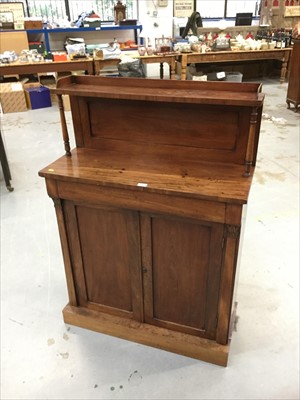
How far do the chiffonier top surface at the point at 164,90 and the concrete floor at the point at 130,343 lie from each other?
1.13 m

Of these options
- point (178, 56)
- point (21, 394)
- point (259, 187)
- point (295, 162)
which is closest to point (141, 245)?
point (21, 394)

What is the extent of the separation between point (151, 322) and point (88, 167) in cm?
77

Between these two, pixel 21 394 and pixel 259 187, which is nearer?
pixel 21 394

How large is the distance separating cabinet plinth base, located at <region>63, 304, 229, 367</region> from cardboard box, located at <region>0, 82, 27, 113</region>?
14.8 feet

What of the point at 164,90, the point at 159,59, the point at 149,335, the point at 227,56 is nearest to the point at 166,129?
the point at 164,90

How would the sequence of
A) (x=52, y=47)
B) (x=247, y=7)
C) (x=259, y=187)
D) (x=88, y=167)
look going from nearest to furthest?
(x=88, y=167), (x=259, y=187), (x=52, y=47), (x=247, y=7)

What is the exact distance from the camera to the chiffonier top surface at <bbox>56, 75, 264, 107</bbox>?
1.17 m

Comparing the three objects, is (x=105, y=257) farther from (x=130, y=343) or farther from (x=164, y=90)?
(x=164, y=90)

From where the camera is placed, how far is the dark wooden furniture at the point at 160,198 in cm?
123

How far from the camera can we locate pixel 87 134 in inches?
59.0

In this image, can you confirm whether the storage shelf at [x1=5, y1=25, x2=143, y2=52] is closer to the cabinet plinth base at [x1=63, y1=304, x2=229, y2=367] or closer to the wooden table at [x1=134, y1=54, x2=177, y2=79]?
the wooden table at [x1=134, y1=54, x2=177, y2=79]

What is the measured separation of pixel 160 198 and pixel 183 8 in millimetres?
7548

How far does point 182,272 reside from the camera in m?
1.42

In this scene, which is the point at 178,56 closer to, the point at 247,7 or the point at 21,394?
the point at 247,7
